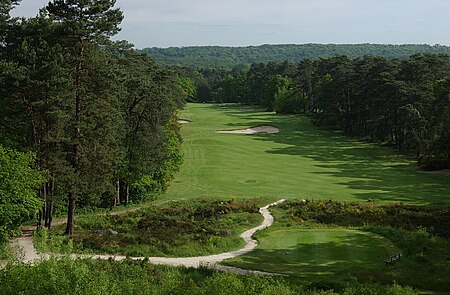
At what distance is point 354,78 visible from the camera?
90.8 meters

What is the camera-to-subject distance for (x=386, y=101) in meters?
79.4

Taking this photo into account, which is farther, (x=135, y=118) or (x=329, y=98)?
(x=329, y=98)

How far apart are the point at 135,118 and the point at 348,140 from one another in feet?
159

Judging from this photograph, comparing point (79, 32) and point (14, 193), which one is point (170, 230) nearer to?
point (14, 193)

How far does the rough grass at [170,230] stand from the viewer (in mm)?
27500

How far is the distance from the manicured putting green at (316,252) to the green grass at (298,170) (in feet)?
52.6

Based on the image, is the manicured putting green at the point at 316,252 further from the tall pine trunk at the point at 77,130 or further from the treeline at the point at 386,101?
the treeline at the point at 386,101

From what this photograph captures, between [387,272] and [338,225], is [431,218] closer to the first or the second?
[338,225]

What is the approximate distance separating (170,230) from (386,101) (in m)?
55.9

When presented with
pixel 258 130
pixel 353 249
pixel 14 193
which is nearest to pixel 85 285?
pixel 14 193

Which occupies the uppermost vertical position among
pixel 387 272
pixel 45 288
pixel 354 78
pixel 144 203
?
pixel 354 78

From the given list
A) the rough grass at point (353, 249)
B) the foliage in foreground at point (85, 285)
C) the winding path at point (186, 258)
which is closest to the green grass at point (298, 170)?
the rough grass at point (353, 249)

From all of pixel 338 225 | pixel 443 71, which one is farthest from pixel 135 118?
pixel 443 71

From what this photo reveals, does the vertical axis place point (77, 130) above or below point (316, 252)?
above
